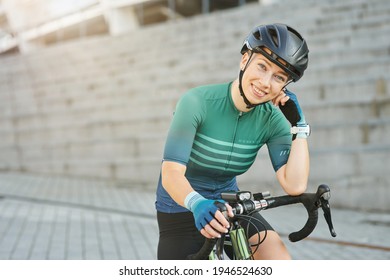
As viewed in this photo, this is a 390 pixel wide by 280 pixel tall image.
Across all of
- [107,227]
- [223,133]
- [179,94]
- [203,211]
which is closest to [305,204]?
[223,133]

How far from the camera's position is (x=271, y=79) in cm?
259

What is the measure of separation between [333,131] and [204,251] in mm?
7239

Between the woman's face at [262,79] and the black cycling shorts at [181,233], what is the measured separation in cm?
58

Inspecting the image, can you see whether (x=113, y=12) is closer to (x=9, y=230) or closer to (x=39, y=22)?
(x=39, y=22)

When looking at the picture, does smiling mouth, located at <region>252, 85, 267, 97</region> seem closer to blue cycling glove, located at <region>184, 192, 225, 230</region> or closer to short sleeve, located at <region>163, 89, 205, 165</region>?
short sleeve, located at <region>163, 89, 205, 165</region>

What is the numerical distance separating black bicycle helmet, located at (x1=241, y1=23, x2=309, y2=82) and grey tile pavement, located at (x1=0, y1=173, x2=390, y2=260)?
12.1 ft

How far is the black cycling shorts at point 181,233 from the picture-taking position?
2.74 metres

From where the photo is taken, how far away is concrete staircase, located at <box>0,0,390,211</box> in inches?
352

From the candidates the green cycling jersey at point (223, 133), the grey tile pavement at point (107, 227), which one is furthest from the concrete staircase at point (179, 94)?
the green cycling jersey at point (223, 133)

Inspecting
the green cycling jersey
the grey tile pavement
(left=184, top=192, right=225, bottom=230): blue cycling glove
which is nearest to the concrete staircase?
the grey tile pavement

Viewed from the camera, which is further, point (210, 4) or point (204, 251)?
point (210, 4)

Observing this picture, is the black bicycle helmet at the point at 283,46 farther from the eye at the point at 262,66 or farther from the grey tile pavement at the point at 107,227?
the grey tile pavement at the point at 107,227

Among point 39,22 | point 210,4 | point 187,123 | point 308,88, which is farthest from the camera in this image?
point 39,22

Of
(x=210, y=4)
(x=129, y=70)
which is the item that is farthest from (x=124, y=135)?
(x=210, y=4)
